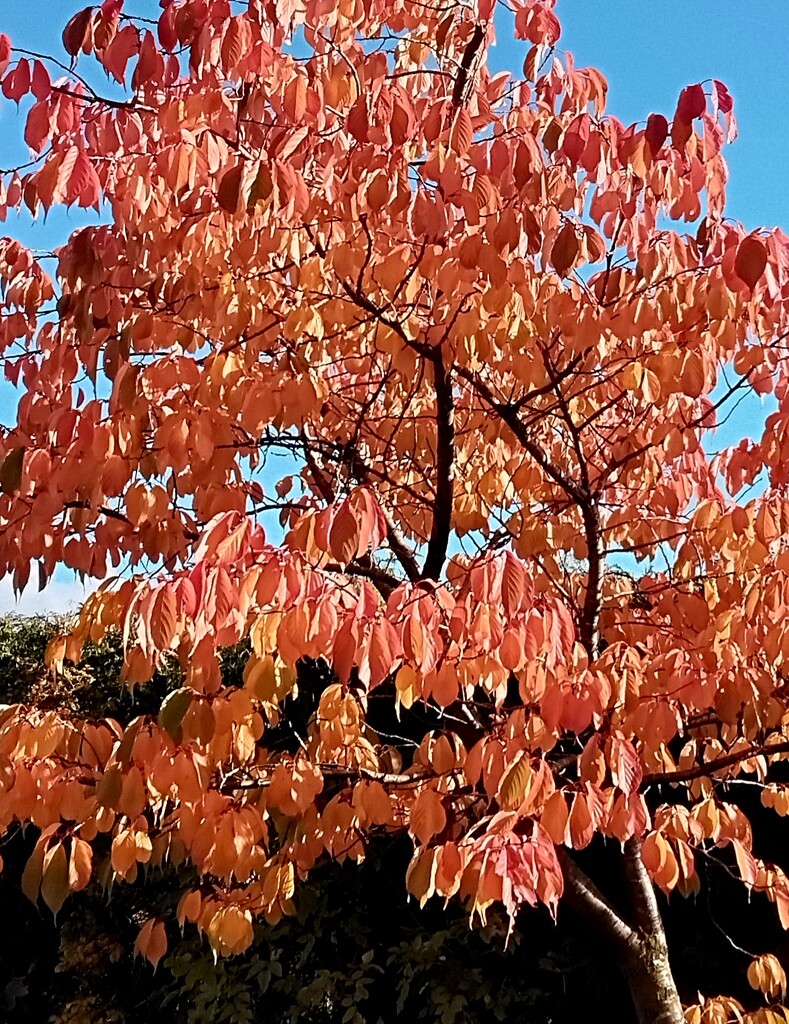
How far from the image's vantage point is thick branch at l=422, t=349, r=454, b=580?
2.70m

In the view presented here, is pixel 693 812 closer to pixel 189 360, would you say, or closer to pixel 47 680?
pixel 189 360

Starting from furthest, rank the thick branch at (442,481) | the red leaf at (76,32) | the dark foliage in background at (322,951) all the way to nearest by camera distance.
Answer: the dark foliage in background at (322,951)
the thick branch at (442,481)
the red leaf at (76,32)

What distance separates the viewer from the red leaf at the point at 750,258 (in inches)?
80.5

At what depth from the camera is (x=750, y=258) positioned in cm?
205

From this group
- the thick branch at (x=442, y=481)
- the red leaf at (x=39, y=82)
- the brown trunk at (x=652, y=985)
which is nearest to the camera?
the red leaf at (x=39, y=82)

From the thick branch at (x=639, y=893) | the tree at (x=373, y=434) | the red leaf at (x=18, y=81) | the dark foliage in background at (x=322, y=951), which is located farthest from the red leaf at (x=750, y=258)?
the dark foliage in background at (x=322, y=951)

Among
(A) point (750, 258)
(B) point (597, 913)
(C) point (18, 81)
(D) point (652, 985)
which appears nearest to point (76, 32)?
Answer: (C) point (18, 81)

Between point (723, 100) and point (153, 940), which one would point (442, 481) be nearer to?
point (723, 100)

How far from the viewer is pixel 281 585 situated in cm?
180

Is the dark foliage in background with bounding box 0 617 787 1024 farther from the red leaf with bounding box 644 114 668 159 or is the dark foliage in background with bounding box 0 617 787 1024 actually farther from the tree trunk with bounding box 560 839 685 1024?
the red leaf with bounding box 644 114 668 159

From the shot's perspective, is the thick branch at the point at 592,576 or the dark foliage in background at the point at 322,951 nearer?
the thick branch at the point at 592,576

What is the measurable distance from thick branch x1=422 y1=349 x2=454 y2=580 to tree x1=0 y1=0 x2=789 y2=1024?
0.03ft

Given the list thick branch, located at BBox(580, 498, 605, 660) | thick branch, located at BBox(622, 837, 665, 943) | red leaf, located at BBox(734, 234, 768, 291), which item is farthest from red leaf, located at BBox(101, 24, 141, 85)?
thick branch, located at BBox(622, 837, 665, 943)

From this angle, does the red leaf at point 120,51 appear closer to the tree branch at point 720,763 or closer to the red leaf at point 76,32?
the red leaf at point 76,32
